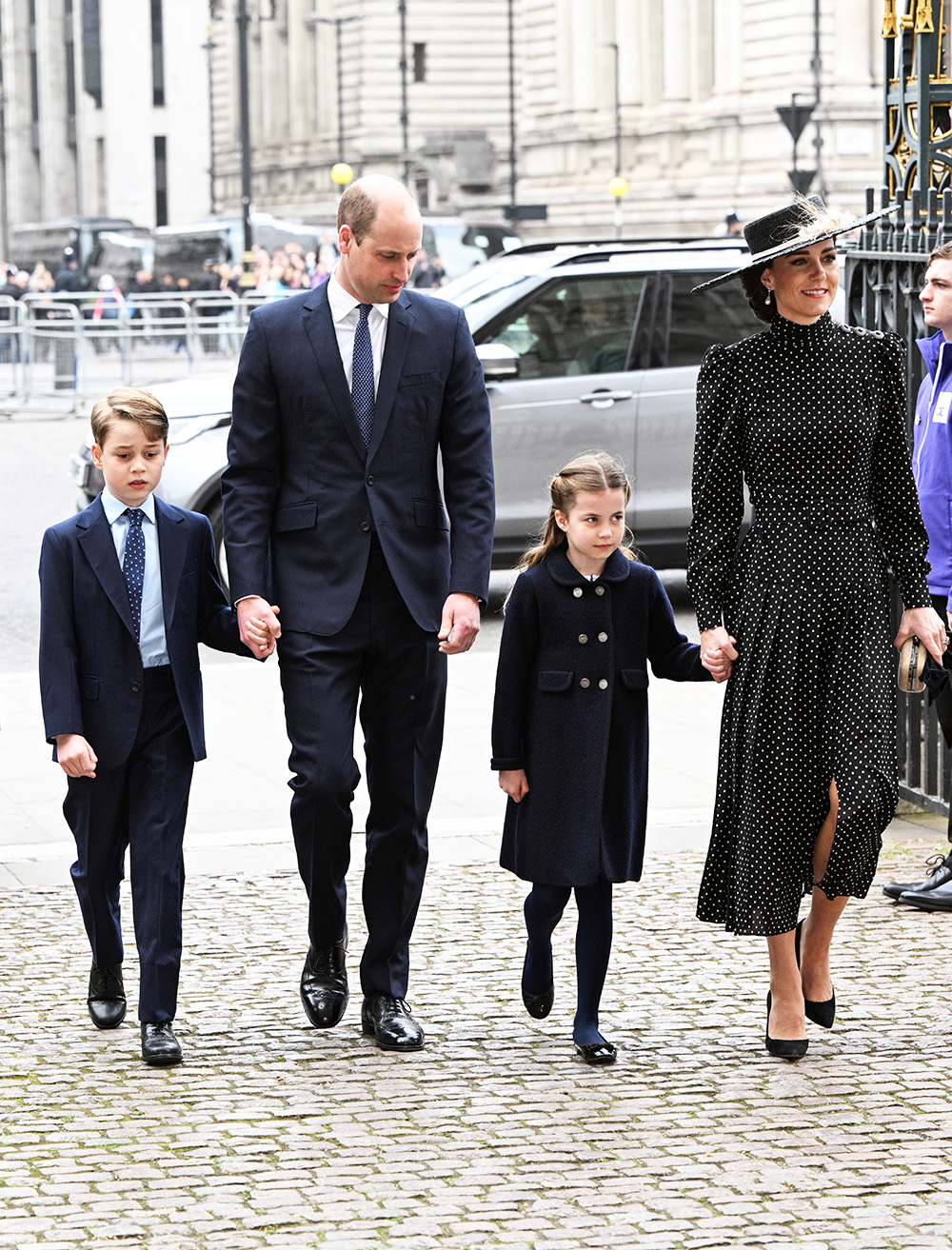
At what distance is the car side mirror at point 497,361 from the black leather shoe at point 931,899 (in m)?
5.21

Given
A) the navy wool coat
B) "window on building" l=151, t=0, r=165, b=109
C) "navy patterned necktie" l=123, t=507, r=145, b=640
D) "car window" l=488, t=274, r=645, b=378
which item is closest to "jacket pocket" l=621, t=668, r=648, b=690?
the navy wool coat

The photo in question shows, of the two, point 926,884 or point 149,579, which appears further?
point 926,884

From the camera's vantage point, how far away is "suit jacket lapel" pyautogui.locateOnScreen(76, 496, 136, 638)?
4.86 m

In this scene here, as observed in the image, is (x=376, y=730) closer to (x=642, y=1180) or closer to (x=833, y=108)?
(x=642, y=1180)

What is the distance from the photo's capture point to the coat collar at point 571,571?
4.85 metres

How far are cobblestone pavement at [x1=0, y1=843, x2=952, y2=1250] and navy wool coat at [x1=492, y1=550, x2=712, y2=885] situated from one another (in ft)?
1.55

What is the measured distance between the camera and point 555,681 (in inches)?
190

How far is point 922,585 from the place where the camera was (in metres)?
4.84

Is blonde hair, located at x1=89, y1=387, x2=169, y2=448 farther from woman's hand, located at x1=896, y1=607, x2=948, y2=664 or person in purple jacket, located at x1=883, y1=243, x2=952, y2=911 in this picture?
person in purple jacket, located at x1=883, y1=243, x2=952, y2=911

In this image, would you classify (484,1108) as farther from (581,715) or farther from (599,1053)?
(581,715)

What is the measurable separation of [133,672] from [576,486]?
105 cm

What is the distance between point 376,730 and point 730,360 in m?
1.14

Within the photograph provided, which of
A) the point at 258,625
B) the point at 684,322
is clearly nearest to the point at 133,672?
the point at 258,625

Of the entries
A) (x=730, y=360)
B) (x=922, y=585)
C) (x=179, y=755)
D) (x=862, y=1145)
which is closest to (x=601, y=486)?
(x=730, y=360)
